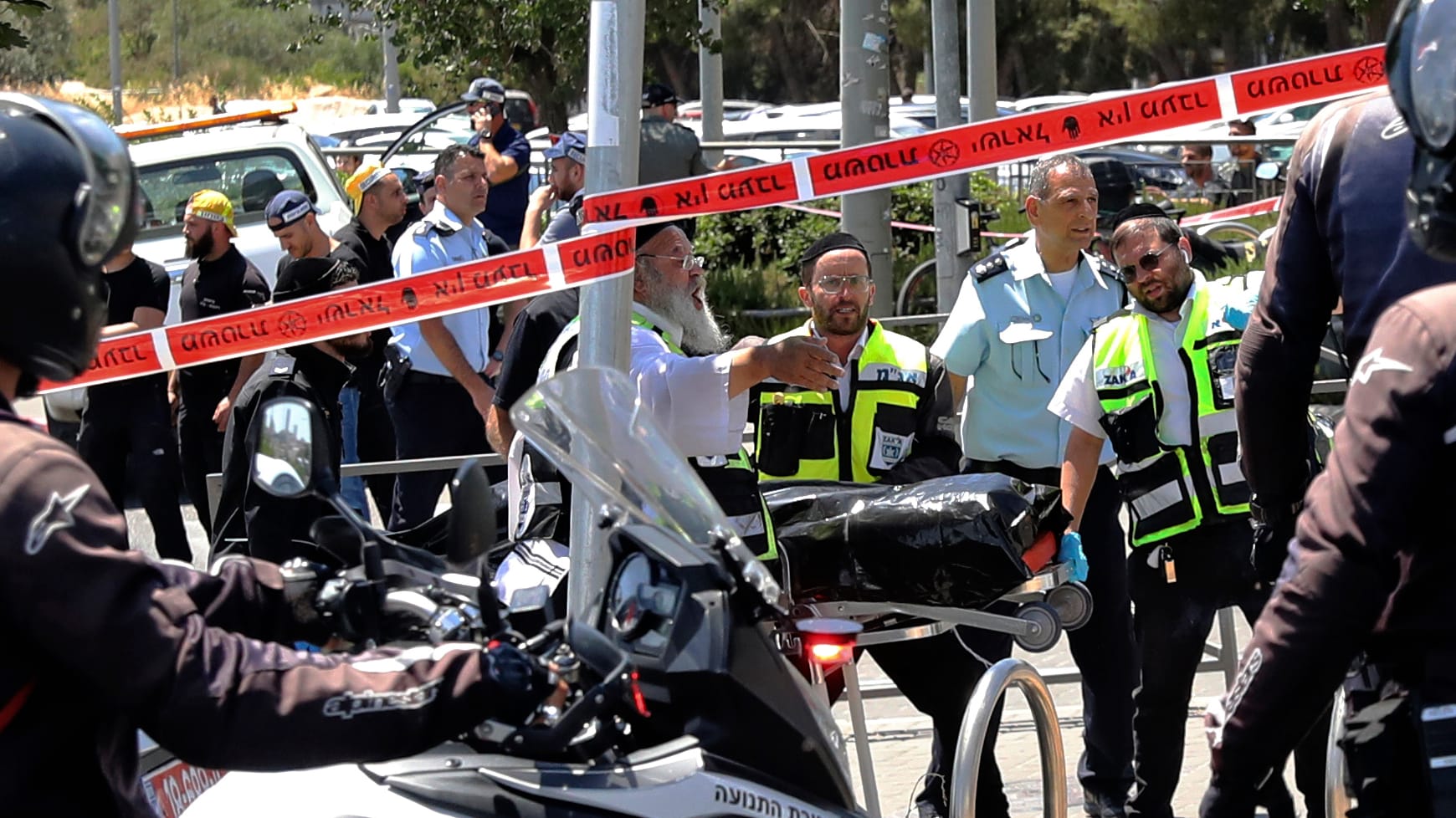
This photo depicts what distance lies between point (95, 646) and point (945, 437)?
12.0 feet

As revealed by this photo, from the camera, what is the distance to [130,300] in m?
8.46

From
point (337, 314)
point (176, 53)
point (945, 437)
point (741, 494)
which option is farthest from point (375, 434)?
point (176, 53)

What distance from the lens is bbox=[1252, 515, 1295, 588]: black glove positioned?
4008 millimetres

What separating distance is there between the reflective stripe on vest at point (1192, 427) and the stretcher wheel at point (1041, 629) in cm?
79

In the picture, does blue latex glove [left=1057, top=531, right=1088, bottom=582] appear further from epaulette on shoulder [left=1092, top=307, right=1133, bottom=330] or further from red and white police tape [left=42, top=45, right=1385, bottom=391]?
red and white police tape [left=42, top=45, right=1385, bottom=391]

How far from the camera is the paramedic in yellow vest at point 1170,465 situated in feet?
16.9

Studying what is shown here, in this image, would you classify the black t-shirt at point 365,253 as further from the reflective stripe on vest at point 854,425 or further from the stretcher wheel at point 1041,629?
the stretcher wheel at point 1041,629

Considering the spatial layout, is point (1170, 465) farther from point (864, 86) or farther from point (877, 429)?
point (864, 86)

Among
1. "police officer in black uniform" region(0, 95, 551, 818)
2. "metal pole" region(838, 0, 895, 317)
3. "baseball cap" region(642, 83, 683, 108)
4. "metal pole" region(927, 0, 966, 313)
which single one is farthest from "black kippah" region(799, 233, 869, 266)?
"baseball cap" region(642, 83, 683, 108)

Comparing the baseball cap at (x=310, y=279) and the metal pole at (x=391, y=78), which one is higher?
the metal pole at (x=391, y=78)

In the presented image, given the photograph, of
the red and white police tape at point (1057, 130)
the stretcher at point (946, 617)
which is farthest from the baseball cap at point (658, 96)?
the stretcher at point (946, 617)

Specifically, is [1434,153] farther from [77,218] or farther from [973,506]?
[973,506]

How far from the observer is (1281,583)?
255cm

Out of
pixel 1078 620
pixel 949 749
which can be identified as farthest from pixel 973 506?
pixel 949 749
